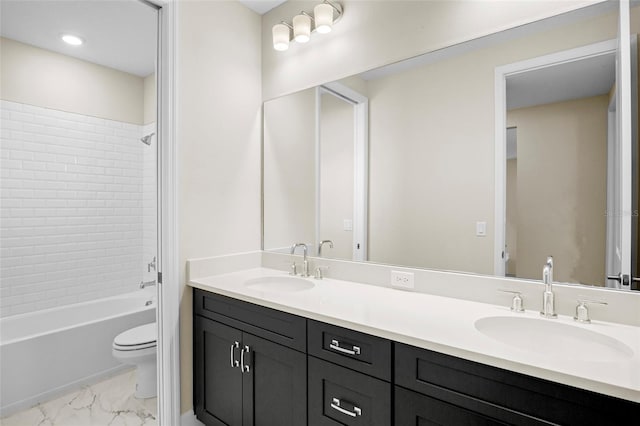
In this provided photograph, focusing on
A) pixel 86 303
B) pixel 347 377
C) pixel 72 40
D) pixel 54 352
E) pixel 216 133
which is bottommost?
pixel 54 352

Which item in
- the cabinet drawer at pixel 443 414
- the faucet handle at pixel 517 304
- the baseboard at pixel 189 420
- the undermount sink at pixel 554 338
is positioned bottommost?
the baseboard at pixel 189 420

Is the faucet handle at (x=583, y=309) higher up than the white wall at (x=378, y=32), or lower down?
lower down

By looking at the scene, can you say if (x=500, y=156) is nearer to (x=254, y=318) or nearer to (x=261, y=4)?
(x=254, y=318)

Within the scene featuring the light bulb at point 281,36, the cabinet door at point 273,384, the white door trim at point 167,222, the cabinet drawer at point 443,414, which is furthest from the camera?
the light bulb at point 281,36

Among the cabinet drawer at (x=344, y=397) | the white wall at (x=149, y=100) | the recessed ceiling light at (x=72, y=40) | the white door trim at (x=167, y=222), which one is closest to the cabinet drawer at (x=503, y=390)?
the cabinet drawer at (x=344, y=397)

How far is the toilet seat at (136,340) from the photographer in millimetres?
2287

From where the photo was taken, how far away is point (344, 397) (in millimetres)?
1291

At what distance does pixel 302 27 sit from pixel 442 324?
1825 mm

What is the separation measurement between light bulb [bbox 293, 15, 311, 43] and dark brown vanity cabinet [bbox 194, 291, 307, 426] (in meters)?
1.59

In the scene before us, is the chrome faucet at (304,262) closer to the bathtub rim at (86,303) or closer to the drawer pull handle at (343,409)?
the drawer pull handle at (343,409)

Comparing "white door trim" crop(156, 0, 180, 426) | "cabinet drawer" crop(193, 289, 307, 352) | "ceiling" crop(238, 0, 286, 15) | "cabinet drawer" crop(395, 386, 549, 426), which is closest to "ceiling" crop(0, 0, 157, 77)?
"white door trim" crop(156, 0, 180, 426)

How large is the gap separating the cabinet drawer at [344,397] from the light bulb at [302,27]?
180cm

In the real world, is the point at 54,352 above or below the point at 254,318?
below

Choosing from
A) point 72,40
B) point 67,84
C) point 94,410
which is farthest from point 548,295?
point 67,84
